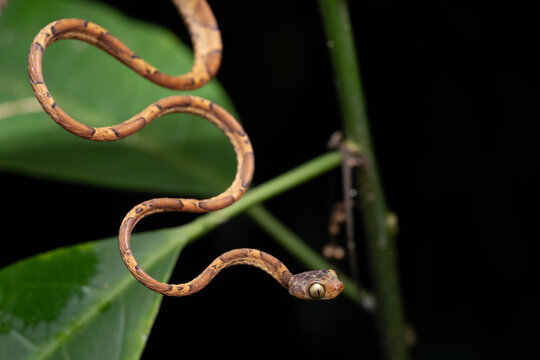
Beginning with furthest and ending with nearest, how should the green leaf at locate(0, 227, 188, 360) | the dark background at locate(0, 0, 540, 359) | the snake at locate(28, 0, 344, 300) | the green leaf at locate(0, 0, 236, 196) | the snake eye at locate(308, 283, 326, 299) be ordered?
the dark background at locate(0, 0, 540, 359) < the green leaf at locate(0, 0, 236, 196) < the green leaf at locate(0, 227, 188, 360) < the snake eye at locate(308, 283, 326, 299) < the snake at locate(28, 0, 344, 300)

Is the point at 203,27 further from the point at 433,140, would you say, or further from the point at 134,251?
the point at 433,140

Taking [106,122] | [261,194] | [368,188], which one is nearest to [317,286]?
[261,194]

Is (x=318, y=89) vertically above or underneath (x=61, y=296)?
above

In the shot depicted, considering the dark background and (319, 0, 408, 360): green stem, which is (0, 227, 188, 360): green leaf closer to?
(319, 0, 408, 360): green stem

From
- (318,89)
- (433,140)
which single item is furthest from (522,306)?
(318,89)

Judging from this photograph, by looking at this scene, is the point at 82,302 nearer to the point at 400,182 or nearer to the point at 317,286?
the point at 317,286

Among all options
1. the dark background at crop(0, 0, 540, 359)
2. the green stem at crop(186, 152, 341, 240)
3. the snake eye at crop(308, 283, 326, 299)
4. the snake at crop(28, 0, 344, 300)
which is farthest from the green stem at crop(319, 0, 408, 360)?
the dark background at crop(0, 0, 540, 359)

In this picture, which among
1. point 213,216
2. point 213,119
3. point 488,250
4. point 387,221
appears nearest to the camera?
point 213,119

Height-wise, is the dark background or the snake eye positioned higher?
the dark background
